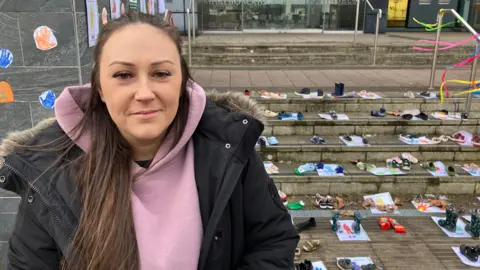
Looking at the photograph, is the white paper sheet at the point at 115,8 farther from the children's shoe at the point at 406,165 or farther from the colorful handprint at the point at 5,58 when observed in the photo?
the children's shoe at the point at 406,165

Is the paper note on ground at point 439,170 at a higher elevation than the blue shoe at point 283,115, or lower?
lower

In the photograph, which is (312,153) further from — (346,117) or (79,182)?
(79,182)

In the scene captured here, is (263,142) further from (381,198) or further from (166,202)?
(166,202)

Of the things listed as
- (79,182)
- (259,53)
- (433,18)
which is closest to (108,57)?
(79,182)

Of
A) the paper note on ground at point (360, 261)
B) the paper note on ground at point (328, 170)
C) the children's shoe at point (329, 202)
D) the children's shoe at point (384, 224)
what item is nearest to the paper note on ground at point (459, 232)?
the children's shoe at point (384, 224)

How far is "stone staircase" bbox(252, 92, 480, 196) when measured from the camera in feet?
14.8

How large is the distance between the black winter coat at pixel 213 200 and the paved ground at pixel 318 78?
5.34m

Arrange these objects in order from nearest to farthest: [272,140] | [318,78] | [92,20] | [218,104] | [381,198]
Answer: [218,104] < [92,20] < [381,198] < [272,140] < [318,78]

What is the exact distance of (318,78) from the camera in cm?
760

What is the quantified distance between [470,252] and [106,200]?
332 centimetres

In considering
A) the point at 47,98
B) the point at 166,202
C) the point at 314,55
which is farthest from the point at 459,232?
the point at 314,55

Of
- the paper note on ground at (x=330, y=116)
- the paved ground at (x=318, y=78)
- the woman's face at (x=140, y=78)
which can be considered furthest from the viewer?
the paved ground at (x=318, y=78)

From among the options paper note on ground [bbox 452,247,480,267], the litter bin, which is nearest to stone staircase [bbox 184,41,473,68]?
the litter bin

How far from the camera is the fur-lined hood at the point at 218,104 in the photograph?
4.38 ft
